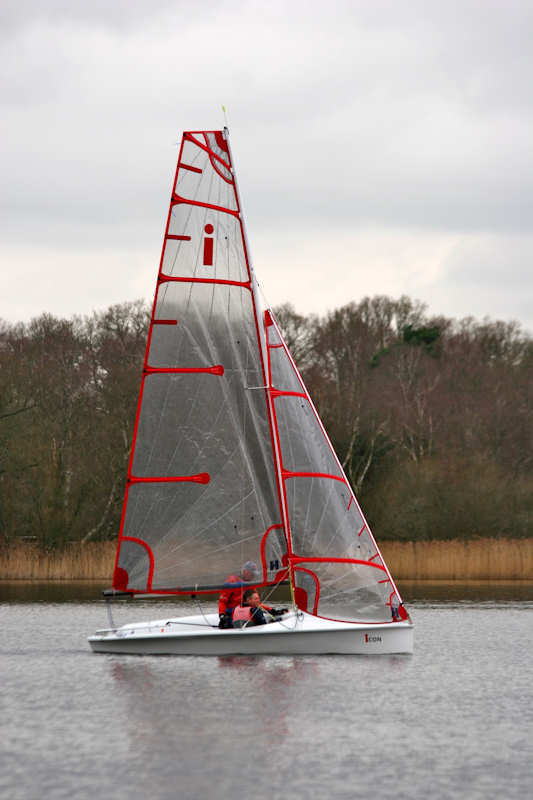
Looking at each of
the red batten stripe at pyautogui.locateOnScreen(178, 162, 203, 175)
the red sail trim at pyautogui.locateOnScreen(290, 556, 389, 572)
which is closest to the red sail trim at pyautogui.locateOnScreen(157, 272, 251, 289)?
the red batten stripe at pyautogui.locateOnScreen(178, 162, 203, 175)

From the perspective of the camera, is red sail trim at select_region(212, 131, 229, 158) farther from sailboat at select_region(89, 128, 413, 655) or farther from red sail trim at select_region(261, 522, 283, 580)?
red sail trim at select_region(261, 522, 283, 580)

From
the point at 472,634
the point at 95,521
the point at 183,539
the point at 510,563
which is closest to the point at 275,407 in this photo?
the point at 183,539

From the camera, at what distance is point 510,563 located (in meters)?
43.0

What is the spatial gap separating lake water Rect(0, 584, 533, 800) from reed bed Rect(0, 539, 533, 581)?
1558 cm

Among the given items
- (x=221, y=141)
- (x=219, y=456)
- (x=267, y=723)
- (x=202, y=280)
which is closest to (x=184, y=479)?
(x=219, y=456)

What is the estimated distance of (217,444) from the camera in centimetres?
2303

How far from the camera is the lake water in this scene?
13.7 m

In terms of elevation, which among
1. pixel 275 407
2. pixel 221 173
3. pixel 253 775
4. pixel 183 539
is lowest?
pixel 253 775

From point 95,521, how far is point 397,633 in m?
27.7

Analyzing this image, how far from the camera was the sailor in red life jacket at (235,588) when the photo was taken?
2219 cm

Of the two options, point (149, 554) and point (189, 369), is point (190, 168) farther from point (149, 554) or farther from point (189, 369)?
point (149, 554)

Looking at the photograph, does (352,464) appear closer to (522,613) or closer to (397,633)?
(522,613)

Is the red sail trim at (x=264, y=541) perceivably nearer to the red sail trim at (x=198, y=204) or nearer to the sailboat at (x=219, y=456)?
the sailboat at (x=219, y=456)

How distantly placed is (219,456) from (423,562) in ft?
70.5
